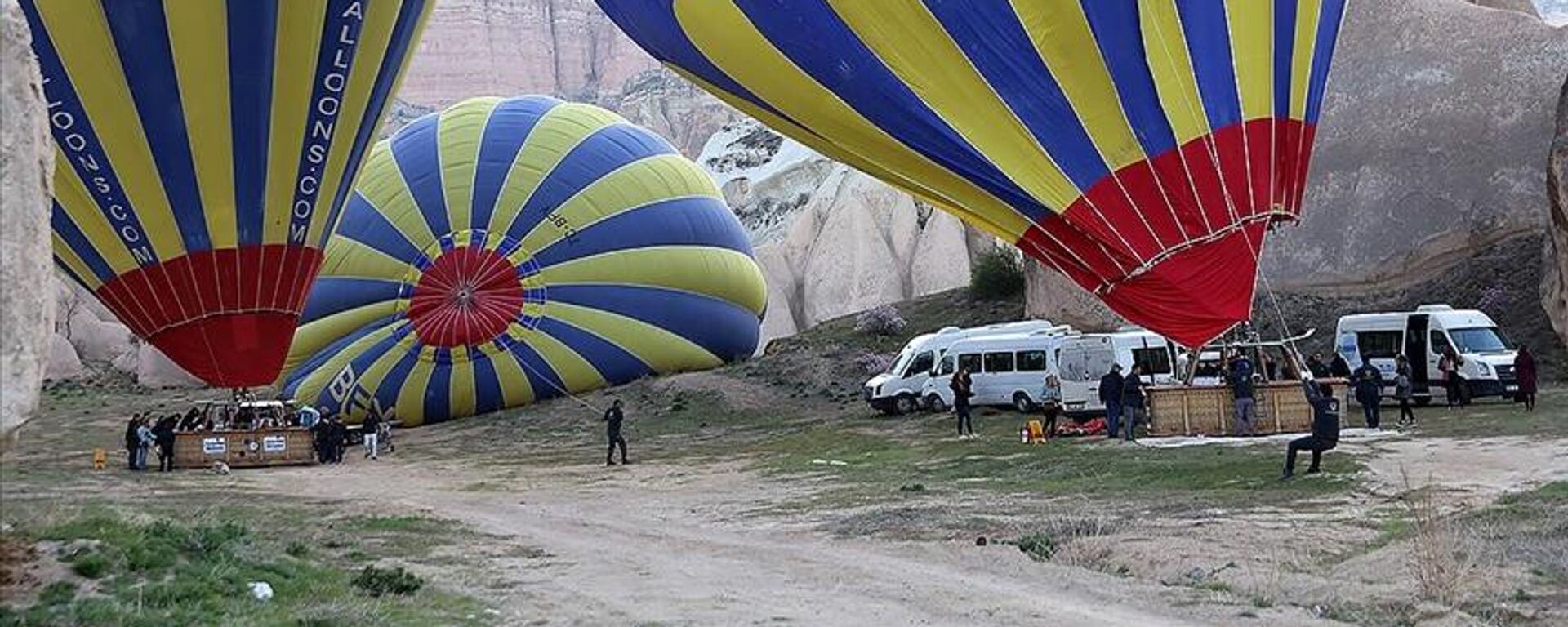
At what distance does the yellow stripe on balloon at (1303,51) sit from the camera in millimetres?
12812

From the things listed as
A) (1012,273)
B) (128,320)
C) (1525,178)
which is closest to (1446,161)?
(1525,178)

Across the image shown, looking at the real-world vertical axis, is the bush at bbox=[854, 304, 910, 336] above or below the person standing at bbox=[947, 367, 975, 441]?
above

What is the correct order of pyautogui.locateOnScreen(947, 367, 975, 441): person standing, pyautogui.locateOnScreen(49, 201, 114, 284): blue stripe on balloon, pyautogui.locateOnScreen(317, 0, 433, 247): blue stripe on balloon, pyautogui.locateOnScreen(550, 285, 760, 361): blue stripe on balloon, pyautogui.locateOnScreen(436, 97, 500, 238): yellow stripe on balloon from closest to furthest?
pyautogui.locateOnScreen(49, 201, 114, 284): blue stripe on balloon → pyautogui.locateOnScreen(317, 0, 433, 247): blue stripe on balloon → pyautogui.locateOnScreen(947, 367, 975, 441): person standing → pyautogui.locateOnScreen(436, 97, 500, 238): yellow stripe on balloon → pyautogui.locateOnScreen(550, 285, 760, 361): blue stripe on balloon

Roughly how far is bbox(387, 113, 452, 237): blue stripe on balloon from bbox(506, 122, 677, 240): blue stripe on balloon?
1.26 metres

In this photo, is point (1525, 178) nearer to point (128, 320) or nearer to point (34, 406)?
point (128, 320)

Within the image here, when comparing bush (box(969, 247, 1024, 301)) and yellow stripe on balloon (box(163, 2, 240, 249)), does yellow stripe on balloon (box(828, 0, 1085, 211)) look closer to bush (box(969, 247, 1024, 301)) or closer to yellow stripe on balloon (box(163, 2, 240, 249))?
yellow stripe on balloon (box(163, 2, 240, 249))

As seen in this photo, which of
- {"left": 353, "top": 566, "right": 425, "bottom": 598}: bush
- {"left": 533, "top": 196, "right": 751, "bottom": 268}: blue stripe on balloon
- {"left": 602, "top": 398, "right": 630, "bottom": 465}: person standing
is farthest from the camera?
{"left": 533, "top": 196, "right": 751, "bottom": 268}: blue stripe on balloon

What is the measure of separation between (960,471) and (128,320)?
32.7 feet

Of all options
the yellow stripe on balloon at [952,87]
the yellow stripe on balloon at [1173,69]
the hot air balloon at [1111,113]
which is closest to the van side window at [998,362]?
the hot air balloon at [1111,113]

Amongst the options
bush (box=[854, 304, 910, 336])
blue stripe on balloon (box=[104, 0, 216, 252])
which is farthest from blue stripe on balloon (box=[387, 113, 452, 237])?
bush (box=[854, 304, 910, 336])

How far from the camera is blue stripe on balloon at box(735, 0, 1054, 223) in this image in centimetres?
1303

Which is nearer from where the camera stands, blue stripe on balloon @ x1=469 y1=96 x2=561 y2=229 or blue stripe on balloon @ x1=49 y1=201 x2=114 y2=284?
A: blue stripe on balloon @ x1=49 y1=201 x2=114 y2=284

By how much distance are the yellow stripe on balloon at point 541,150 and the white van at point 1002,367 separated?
25.8ft

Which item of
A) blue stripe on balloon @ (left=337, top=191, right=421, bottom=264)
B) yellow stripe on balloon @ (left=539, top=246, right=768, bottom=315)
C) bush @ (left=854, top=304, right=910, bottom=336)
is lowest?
bush @ (left=854, top=304, right=910, bottom=336)
